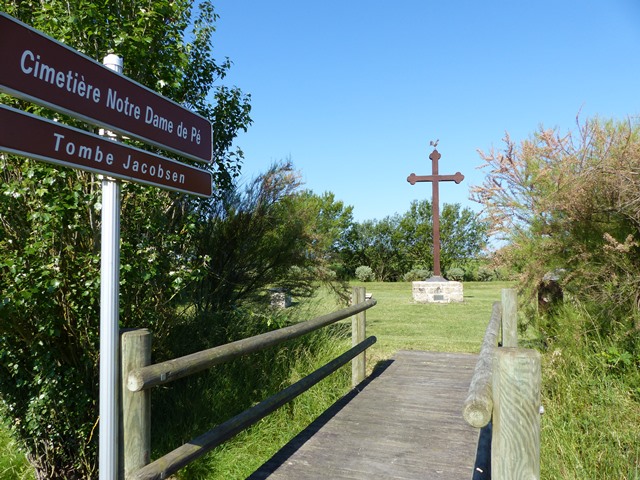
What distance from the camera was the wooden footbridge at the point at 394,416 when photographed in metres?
1.78

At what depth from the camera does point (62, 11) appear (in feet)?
13.6

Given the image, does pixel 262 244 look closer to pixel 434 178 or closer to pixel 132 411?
pixel 132 411

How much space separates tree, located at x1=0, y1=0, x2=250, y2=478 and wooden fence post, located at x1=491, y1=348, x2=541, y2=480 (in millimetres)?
3246

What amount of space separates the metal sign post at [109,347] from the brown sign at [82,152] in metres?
0.21

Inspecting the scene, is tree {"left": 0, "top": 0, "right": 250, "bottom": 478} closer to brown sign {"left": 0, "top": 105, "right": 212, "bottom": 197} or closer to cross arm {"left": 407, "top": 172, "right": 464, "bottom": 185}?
brown sign {"left": 0, "top": 105, "right": 212, "bottom": 197}

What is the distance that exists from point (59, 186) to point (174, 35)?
1917mm

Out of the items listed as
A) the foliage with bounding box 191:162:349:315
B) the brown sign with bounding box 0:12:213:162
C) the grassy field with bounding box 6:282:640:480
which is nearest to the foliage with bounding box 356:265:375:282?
the foliage with bounding box 191:162:349:315

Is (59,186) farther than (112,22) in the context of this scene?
No

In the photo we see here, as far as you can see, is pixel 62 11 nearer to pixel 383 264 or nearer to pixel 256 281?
pixel 256 281

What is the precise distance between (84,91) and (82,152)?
0.94 feet

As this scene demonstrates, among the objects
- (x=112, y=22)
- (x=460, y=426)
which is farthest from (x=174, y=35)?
(x=460, y=426)

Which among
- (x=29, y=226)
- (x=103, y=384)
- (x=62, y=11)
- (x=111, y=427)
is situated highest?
→ (x=62, y=11)

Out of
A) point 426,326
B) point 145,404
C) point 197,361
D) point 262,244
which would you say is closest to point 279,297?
point 262,244

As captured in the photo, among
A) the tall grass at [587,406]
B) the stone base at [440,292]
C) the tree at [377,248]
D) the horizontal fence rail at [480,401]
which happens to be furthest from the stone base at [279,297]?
the tree at [377,248]
